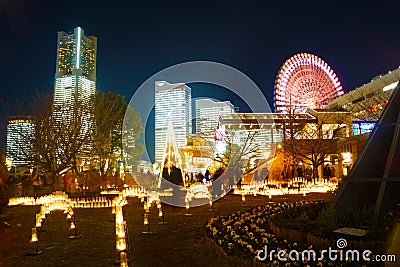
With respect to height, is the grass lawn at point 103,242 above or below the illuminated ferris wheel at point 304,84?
below

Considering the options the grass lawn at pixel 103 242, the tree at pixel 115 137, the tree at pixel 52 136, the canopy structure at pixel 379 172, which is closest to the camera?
the grass lawn at pixel 103 242

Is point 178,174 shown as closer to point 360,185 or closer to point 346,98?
point 360,185

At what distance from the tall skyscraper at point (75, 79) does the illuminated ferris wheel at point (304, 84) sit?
21169 millimetres

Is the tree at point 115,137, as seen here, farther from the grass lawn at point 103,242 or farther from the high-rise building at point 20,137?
the grass lawn at point 103,242

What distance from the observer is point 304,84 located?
136 ft

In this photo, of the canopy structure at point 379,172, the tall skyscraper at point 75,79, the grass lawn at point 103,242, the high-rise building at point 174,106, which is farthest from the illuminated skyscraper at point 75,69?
the canopy structure at point 379,172

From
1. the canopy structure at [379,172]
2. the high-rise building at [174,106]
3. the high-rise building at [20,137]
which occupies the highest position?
the high-rise building at [174,106]

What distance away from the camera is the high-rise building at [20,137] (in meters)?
21.6

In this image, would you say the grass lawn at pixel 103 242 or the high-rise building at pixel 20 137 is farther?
the high-rise building at pixel 20 137

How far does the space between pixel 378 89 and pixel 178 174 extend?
55446mm

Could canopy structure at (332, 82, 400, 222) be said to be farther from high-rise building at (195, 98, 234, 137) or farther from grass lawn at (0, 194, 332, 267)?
high-rise building at (195, 98, 234, 137)

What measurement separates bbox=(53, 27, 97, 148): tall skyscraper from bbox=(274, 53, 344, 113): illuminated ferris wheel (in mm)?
21169

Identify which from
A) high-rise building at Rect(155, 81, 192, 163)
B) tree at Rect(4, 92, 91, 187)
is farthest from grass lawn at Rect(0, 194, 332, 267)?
high-rise building at Rect(155, 81, 192, 163)

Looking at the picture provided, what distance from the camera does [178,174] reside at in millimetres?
14305
